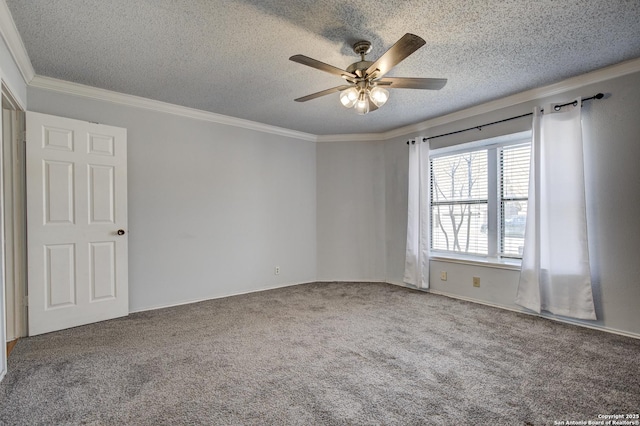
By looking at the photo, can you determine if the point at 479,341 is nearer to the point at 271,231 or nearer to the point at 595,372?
the point at 595,372

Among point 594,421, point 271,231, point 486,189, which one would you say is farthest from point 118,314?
point 486,189

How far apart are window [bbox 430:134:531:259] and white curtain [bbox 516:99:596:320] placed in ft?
1.23

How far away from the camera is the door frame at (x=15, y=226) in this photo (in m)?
2.79

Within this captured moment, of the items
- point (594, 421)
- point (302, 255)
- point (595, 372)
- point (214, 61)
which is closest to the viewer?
point (594, 421)

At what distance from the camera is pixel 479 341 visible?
2709 mm

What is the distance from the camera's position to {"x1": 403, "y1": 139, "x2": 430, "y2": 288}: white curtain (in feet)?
14.4

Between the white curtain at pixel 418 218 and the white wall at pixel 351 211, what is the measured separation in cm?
58

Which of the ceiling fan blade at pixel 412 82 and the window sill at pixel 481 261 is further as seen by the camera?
the window sill at pixel 481 261

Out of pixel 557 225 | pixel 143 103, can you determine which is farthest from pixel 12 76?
pixel 557 225

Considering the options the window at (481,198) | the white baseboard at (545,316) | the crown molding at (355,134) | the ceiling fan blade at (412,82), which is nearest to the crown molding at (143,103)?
the crown molding at (355,134)

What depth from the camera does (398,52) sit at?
1.91 m

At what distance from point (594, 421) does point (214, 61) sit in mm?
3478

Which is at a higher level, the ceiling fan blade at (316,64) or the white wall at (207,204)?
the ceiling fan blade at (316,64)

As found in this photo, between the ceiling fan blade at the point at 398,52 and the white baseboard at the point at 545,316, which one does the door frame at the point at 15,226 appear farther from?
the white baseboard at the point at 545,316
